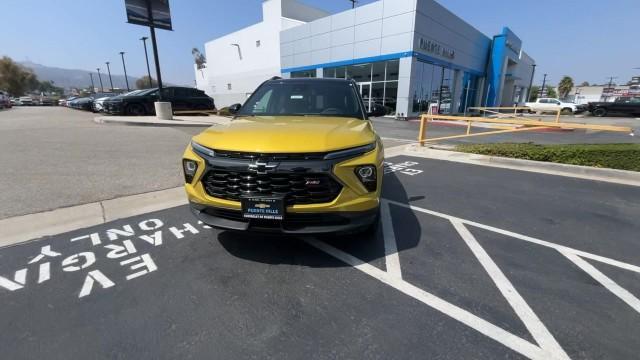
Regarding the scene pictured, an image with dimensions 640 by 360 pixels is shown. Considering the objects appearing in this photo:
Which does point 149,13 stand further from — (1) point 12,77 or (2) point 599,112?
(1) point 12,77

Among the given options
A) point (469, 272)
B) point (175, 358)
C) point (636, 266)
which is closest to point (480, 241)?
point (469, 272)

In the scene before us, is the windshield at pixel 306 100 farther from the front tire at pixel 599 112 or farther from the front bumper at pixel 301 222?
the front tire at pixel 599 112

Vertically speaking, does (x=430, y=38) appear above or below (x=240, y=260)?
above

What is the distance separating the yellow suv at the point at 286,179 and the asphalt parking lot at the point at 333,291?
0.56m

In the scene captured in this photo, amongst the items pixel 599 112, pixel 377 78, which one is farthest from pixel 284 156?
pixel 599 112

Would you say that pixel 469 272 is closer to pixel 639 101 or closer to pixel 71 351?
pixel 71 351

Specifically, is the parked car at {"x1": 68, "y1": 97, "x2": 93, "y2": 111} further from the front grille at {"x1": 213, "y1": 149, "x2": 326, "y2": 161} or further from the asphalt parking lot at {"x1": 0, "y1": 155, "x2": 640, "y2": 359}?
the front grille at {"x1": 213, "y1": 149, "x2": 326, "y2": 161}

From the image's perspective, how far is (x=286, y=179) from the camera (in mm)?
2408

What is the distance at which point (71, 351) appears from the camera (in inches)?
72.7

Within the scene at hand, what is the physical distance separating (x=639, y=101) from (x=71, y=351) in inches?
1493

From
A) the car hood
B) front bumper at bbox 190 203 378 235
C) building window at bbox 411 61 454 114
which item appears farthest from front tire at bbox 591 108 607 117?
front bumper at bbox 190 203 378 235

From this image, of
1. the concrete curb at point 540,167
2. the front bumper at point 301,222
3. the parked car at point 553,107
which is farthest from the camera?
the parked car at point 553,107

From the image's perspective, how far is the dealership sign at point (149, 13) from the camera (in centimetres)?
1296

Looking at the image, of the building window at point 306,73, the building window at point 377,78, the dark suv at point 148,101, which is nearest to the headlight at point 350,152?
the dark suv at point 148,101
